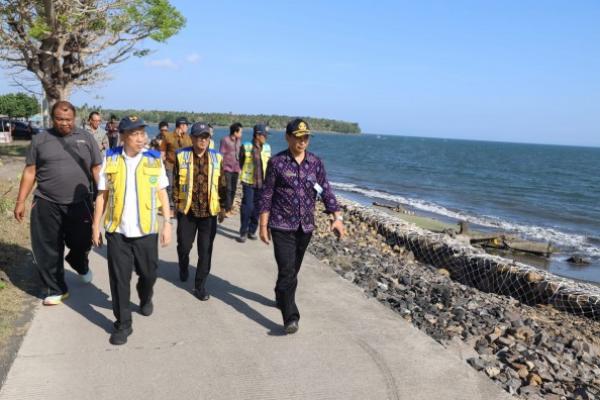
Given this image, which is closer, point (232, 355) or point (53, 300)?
point (232, 355)

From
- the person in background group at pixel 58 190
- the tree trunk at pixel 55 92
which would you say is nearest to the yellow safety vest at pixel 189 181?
the person in background group at pixel 58 190

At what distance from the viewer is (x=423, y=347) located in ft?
14.8

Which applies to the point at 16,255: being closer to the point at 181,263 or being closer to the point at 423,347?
the point at 181,263

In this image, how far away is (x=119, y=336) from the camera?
4293 mm

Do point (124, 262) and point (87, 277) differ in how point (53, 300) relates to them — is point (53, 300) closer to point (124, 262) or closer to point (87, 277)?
point (87, 277)

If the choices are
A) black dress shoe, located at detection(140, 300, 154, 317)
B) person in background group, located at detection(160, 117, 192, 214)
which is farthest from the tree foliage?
black dress shoe, located at detection(140, 300, 154, 317)

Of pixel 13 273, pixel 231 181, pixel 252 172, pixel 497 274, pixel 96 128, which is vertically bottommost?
pixel 497 274

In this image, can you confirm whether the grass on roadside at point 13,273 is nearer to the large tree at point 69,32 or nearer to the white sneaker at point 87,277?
the white sneaker at point 87,277

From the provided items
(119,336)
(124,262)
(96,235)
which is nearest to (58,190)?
(96,235)

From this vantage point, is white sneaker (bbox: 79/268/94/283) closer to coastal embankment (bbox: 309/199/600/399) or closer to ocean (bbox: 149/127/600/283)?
coastal embankment (bbox: 309/199/600/399)

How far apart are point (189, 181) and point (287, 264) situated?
154 cm

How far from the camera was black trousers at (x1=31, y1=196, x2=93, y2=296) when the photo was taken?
489 centimetres

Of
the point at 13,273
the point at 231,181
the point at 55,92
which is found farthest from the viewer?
the point at 55,92

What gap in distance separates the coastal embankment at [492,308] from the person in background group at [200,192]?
2022mm
